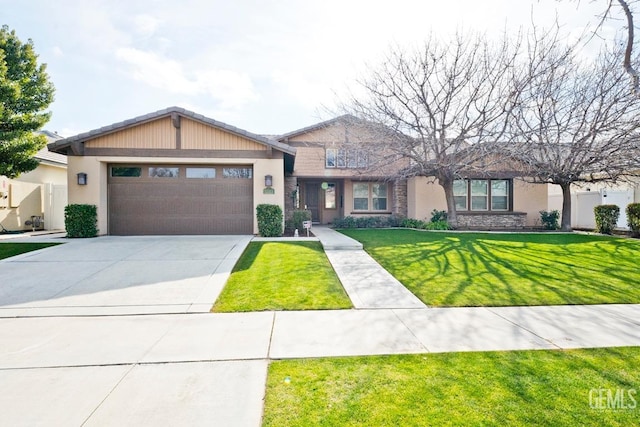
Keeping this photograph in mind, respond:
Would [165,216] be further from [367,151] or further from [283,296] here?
[367,151]

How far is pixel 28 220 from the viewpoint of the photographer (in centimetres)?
1373

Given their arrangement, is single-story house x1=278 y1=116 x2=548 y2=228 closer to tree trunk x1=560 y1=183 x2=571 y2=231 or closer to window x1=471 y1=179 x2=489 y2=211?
window x1=471 y1=179 x2=489 y2=211

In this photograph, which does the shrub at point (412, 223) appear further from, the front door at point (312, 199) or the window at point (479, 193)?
the front door at point (312, 199)

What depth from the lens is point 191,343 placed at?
11.1 feet

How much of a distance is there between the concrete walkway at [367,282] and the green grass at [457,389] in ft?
5.55

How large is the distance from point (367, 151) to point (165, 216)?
29.3 feet

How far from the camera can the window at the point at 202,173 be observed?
1127cm

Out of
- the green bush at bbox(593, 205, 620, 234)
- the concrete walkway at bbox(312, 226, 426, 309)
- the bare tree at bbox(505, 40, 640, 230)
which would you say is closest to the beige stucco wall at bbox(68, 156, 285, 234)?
the concrete walkway at bbox(312, 226, 426, 309)

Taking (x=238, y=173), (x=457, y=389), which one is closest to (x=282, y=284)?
(x=457, y=389)

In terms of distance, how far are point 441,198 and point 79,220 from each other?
1568 cm

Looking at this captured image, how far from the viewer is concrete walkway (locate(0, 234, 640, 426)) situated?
2.32m

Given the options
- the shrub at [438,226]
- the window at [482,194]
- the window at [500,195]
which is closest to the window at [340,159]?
the shrub at [438,226]

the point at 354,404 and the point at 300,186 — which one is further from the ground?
the point at 300,186

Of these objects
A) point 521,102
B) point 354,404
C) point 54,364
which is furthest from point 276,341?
point 521,102
